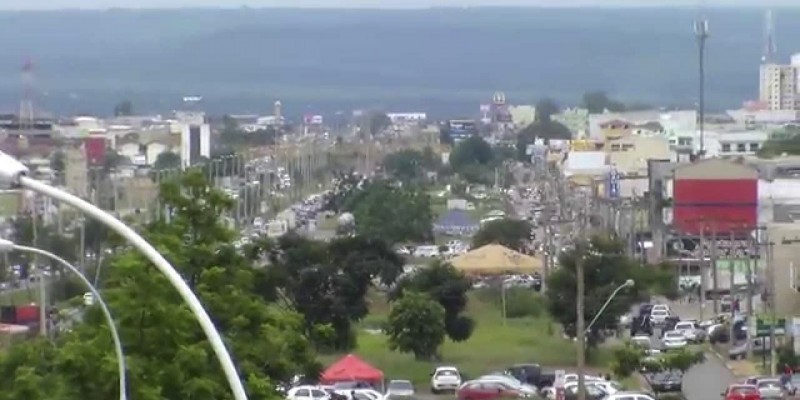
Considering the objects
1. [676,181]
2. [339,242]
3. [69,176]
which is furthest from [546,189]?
[339,242]

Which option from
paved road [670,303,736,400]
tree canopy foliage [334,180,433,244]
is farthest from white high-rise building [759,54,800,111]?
paved road [670,303,736,400]

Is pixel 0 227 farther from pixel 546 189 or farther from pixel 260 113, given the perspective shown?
pixel 260 113

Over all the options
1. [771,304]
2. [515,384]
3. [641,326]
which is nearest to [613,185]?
[641,326]

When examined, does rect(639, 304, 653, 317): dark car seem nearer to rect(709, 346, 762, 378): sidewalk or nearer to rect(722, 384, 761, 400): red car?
rect(709, 346, 762, 378): sidewalk

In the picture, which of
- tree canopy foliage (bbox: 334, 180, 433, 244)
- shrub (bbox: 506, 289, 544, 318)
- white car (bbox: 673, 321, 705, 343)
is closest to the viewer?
white car (bbox: 673, 321, 705, 343)

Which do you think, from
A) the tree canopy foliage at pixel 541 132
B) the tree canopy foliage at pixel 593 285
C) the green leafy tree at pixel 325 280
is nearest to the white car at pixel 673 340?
the tree canopy foliage at pixel 593 285

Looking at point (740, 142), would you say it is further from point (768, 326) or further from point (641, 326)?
point (768, 326)

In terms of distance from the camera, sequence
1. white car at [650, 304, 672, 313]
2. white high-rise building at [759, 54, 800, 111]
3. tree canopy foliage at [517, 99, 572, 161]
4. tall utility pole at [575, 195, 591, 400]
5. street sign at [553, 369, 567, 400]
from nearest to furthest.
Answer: tall utility pole at [575, 195, 591, 400]
street sign at [553, 369, 567, 400]
white car at [650, 304, 672, 313]
tree canopy foliage at [517, 99, 572, 161]
white high-rise building at [759, 54, 800, 111]
